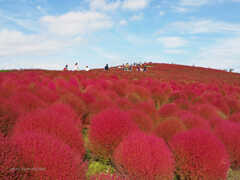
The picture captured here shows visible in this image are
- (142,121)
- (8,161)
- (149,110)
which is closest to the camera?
(8,161)

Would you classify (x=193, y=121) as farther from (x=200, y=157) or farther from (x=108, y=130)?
(x=108, y=130)

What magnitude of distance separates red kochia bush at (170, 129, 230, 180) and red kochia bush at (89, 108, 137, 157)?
694 millimetres

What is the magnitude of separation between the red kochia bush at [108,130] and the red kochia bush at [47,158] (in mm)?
1214

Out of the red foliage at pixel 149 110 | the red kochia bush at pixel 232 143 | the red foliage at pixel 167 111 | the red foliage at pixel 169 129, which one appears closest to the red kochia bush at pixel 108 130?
the red foliage at pixel 169 129

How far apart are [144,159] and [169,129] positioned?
4.18 feet

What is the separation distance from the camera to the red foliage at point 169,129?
326 centimetres

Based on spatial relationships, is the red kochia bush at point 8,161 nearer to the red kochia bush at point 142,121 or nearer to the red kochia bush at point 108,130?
the red kochia bush at point 108,130

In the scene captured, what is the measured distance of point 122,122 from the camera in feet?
9.43

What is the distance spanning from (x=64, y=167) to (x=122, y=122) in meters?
1.44

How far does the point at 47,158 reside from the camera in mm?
1460

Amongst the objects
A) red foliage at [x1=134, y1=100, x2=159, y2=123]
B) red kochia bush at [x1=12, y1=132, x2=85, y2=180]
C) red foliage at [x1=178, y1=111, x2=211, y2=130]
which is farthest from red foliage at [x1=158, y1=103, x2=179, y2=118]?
red kochia bush at [x1=12, y1=132, x2=85, y2=180]

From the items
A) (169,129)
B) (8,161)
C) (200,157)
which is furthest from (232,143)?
(8,161)

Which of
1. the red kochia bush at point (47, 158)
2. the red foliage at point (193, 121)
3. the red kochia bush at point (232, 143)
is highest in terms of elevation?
the red kochia bush at point (47, 158)

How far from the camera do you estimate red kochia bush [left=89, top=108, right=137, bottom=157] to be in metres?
2.83
